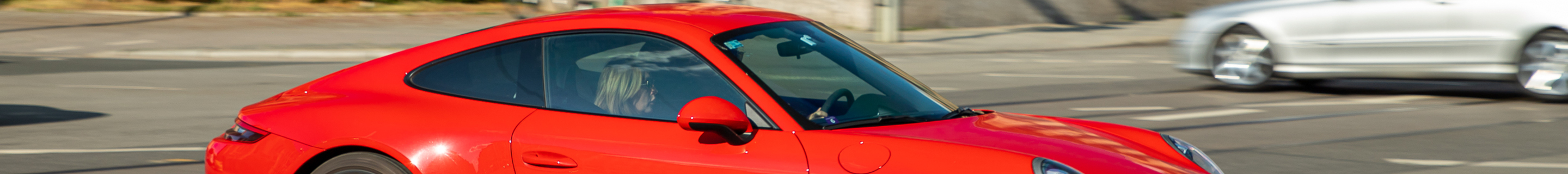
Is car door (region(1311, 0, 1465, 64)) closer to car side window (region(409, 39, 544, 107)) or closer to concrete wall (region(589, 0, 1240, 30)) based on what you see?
car side window (region(409, 39, 544, 107))

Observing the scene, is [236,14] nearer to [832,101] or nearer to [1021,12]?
[1021,12]

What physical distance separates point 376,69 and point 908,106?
4.64 feet

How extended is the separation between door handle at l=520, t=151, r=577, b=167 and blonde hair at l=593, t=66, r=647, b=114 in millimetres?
170

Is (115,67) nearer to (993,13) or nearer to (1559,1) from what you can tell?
(1559,1)

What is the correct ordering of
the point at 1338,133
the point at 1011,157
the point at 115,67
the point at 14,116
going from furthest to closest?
the point at 115,67 < the point at 14,116 < the point at 1338,133 < the point at 1011,157

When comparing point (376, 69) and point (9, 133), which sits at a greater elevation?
point (376, 69)

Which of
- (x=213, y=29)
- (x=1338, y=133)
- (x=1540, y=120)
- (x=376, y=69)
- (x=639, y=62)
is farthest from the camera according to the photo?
(x=213, y=29)

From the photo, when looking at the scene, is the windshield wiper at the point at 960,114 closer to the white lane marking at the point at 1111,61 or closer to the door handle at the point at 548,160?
the door handle at the point at 548,160

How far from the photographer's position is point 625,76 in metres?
3.45

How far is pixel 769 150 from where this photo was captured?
3107mm

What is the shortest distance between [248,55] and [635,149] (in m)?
15.6

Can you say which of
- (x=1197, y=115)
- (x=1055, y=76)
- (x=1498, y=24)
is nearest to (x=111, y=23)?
(x=1055, y=76)

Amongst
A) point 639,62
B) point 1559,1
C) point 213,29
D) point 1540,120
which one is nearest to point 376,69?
point 639,62

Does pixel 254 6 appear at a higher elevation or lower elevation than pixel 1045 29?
lower
